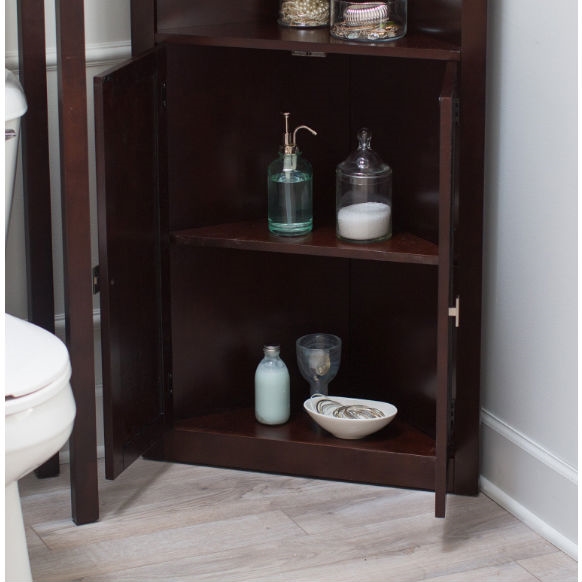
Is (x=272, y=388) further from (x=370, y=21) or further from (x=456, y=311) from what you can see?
(x=370, y=21)

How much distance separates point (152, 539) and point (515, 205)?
83cm

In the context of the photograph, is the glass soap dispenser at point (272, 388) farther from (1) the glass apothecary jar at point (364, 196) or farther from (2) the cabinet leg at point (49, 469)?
(2) the cabinet leg at point (49, 469)

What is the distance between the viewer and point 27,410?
153 cm

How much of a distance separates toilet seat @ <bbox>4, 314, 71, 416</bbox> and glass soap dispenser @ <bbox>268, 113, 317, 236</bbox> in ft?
1.74

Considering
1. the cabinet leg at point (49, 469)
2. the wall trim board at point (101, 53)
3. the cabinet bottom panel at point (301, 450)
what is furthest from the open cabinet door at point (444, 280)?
the cabinet leg at point (49, 469)

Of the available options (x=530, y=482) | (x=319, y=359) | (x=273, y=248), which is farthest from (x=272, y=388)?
(x=530, y=482)

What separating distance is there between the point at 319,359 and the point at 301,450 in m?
0.18

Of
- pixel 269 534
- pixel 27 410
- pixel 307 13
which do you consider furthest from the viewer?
pixel 307 13

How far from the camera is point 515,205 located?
6.22 ft

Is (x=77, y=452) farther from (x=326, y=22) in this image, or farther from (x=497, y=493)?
(x=326, y=22)

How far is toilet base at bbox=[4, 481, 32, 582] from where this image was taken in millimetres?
1646

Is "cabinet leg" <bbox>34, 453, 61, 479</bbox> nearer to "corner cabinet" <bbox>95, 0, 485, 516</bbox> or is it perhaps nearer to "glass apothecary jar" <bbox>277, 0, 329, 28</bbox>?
"corner cabinet" <bbox>95, 0, 485, 516</bbox>

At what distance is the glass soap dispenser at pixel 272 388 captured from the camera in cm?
213

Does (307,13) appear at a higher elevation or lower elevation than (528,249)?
higher
